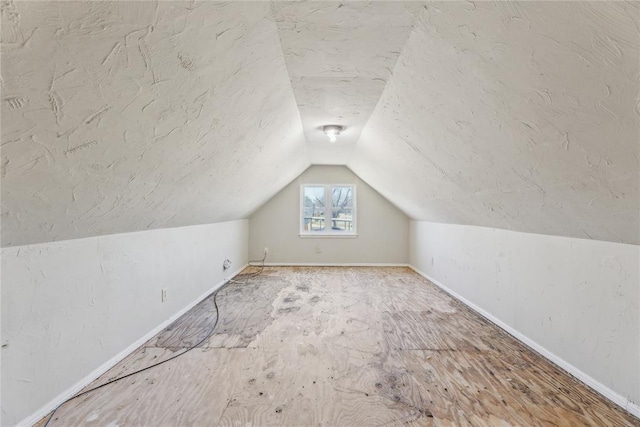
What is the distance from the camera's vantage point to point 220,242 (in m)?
4.07

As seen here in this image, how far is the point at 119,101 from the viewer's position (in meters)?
1.11

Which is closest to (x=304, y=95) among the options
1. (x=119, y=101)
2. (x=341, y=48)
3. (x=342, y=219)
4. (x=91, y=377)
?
(x=341, y=48)

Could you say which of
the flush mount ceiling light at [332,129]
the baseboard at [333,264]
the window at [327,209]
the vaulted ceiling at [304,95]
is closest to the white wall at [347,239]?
the baseboard at [333,264]

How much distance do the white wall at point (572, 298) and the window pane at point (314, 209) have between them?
307cm

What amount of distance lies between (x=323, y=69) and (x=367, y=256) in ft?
14.0

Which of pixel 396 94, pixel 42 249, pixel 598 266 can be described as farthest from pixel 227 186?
pixel 598 266

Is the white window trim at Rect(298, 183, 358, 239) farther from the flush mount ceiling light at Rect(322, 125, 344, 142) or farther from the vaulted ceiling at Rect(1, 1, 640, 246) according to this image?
the vaulted ceiling at Rect(1, 1, 640, 246)

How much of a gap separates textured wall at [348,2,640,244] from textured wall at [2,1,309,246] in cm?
86

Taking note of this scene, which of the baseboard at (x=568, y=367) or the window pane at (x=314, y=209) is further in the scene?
the window pane at (x=314, y=209)

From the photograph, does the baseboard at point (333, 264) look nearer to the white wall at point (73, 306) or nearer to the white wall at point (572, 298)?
the white wall at point (572, 298)

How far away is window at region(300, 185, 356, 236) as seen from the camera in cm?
565

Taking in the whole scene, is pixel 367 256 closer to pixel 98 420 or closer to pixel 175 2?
pixel 98 420

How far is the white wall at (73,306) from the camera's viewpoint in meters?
1.37

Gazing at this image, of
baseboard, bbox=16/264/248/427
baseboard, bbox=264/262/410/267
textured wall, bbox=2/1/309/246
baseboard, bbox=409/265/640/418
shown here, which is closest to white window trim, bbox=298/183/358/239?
baseboard, bbox=264/262/410/267
